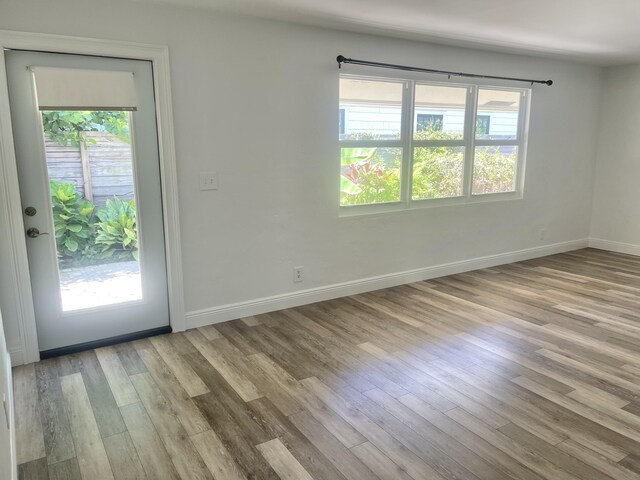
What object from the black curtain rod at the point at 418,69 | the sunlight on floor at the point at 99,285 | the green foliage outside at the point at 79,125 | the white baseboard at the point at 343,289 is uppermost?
the black curtain rod at the point at 418,69

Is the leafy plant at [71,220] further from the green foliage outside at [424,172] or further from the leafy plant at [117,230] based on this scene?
the green foliage outside at [424,172]

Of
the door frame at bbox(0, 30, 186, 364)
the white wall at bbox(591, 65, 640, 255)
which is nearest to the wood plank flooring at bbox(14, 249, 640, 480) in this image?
the door frame at bbox(0, 30, 186, 364)

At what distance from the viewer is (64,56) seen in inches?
117

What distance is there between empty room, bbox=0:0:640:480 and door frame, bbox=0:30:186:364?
0.04 ft

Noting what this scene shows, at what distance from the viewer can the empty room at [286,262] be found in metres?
2.32

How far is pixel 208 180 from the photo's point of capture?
355 centimetres

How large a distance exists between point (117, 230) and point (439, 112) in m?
3.22

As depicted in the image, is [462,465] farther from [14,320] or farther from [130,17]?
[130,17]

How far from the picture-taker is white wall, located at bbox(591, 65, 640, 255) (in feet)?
19.2

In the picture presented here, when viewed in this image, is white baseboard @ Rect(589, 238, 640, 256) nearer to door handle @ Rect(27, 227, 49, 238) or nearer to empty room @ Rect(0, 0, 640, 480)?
empty room @ Rect(0, 0, 640, 480)

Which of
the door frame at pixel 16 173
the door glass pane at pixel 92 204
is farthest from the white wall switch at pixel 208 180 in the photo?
the door glass pane at pixel 92 204

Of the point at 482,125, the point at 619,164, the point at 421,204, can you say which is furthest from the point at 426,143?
the point at 619,164

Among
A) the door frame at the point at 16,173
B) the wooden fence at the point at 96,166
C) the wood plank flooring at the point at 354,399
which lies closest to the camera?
the wood plank flooring at the point at 354,399

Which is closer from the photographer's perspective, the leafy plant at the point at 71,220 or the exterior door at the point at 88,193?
the exterior door at the point at 88,193
